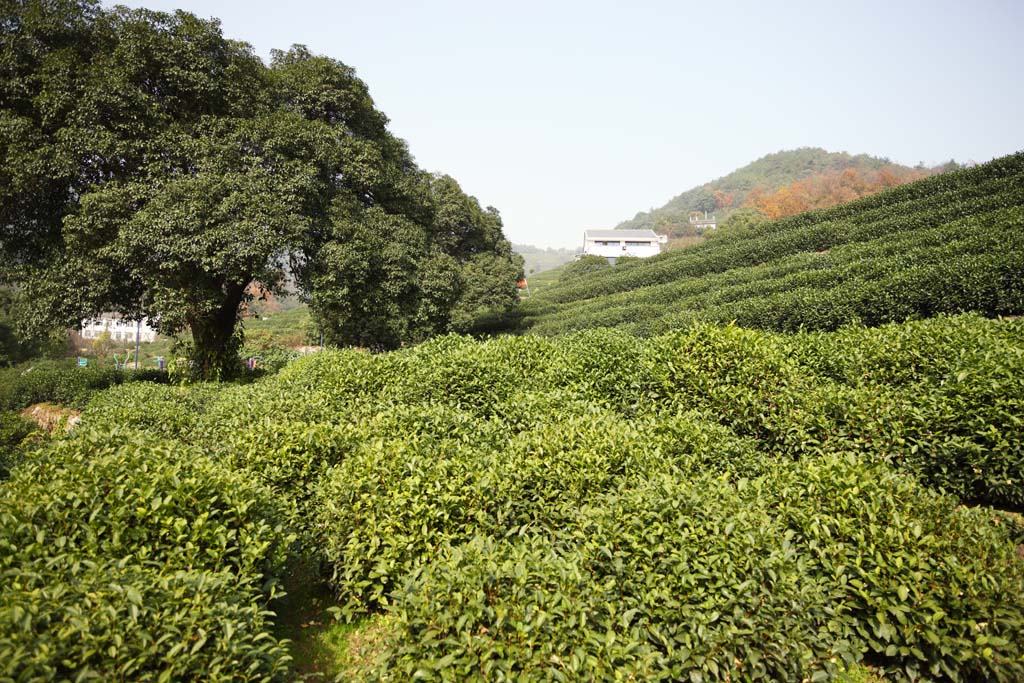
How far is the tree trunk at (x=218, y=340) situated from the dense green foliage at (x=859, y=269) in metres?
13.1

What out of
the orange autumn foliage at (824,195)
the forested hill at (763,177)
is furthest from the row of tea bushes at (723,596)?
the forested hill at (763,177)

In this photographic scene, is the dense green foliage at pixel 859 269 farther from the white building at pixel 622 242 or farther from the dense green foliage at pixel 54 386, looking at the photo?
the white building at pixel 622 242

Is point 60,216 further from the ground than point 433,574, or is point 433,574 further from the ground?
point 60,216

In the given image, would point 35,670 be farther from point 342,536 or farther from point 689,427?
point 689,427

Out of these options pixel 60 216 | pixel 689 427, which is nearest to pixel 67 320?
pixel 60 216

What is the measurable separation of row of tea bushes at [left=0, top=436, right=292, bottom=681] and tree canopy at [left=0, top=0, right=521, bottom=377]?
9817mm

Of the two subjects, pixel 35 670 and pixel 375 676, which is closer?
pixel 35 670

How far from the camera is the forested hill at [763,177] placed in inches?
3880

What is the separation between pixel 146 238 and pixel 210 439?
8023 mm

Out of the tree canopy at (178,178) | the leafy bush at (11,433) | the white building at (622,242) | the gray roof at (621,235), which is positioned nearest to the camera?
the leafy bush at (11,433)

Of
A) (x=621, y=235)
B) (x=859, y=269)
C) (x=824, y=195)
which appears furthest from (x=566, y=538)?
(x=621, y=235)

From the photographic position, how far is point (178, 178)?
42.7 feet

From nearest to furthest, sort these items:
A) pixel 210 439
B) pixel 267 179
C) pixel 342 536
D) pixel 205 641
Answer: pixel 205 641 → pixel 342 536 → pixel 210 439 → pixel 267 179

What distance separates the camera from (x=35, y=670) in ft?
7.18
